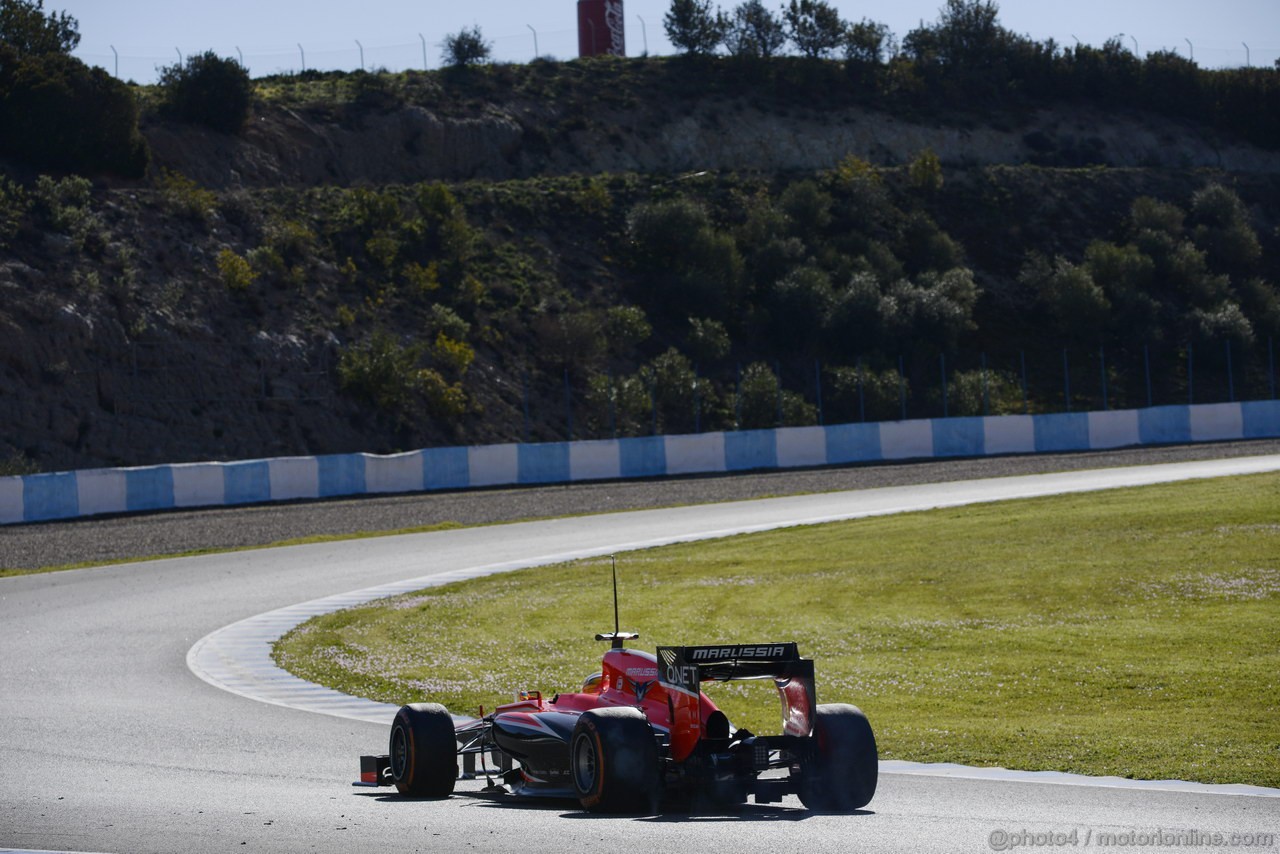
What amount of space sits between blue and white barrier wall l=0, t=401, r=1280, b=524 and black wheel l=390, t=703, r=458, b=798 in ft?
90.2

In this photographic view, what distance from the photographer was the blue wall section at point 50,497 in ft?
111

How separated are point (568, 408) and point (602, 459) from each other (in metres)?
8.82

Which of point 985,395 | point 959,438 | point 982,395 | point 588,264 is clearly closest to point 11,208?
point 588,264

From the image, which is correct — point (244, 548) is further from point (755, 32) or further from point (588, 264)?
point (755, 32)

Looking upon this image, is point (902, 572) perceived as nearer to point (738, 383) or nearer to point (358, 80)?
point (738, 383)

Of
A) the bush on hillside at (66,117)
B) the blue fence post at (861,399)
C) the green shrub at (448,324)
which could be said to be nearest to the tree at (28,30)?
the bush on hillside at (66,117)

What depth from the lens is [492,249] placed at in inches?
2429

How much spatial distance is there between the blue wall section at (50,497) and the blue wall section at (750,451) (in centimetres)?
1917

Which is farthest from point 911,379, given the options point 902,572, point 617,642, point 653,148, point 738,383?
point 617,642

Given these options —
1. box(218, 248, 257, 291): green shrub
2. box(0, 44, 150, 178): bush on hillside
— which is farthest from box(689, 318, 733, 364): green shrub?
box(0, 44, 150, 178): bush on hillside

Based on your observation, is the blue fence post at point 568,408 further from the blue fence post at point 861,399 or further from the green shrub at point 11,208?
the green shrub at point 11,208

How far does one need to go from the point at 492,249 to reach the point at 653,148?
18.7 metres

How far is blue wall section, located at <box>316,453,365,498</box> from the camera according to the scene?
3897 centimetres

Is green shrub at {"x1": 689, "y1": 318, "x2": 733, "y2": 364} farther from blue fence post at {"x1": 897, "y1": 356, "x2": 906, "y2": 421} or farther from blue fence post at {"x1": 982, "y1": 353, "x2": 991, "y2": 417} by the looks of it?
blue fence post at {"x1": 982, "y1": 353, "x2": 991, "y2": 417}
